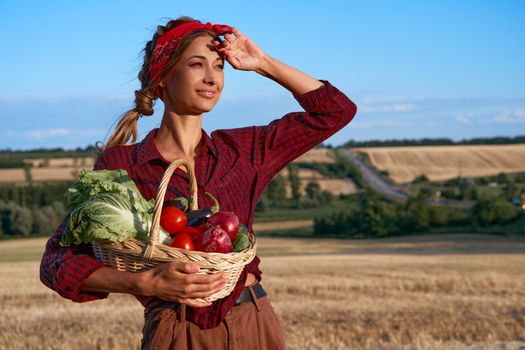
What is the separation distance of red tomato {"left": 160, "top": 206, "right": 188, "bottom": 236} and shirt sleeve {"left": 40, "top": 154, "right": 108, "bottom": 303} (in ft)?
0.92

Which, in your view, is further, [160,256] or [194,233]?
[194,233]

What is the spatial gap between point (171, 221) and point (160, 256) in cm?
18

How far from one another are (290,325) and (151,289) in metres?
7.74

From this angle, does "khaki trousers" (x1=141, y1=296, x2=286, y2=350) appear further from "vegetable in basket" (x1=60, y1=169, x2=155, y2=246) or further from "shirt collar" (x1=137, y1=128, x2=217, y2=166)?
"shirt collar" (x1=137, y1=128, x2=217, y2=166)

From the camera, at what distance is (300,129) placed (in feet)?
11.8

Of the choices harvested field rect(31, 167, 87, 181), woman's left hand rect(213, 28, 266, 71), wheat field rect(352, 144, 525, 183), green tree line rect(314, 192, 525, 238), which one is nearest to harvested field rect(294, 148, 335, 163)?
wheat field rect(352, 144, 525, 183)

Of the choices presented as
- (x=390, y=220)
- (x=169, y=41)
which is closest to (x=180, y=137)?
(x=169, y=41)

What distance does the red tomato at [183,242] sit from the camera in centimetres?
288

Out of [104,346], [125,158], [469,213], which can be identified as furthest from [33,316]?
[469,213]

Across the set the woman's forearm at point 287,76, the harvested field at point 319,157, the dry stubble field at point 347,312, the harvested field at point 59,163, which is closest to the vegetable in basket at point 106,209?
the woman's forearm at point 287,76

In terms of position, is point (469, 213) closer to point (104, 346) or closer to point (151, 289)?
point (104, 346)

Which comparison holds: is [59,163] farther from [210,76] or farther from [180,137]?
[210,76]

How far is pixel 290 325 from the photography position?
10.4m

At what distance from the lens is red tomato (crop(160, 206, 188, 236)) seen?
298 cm
